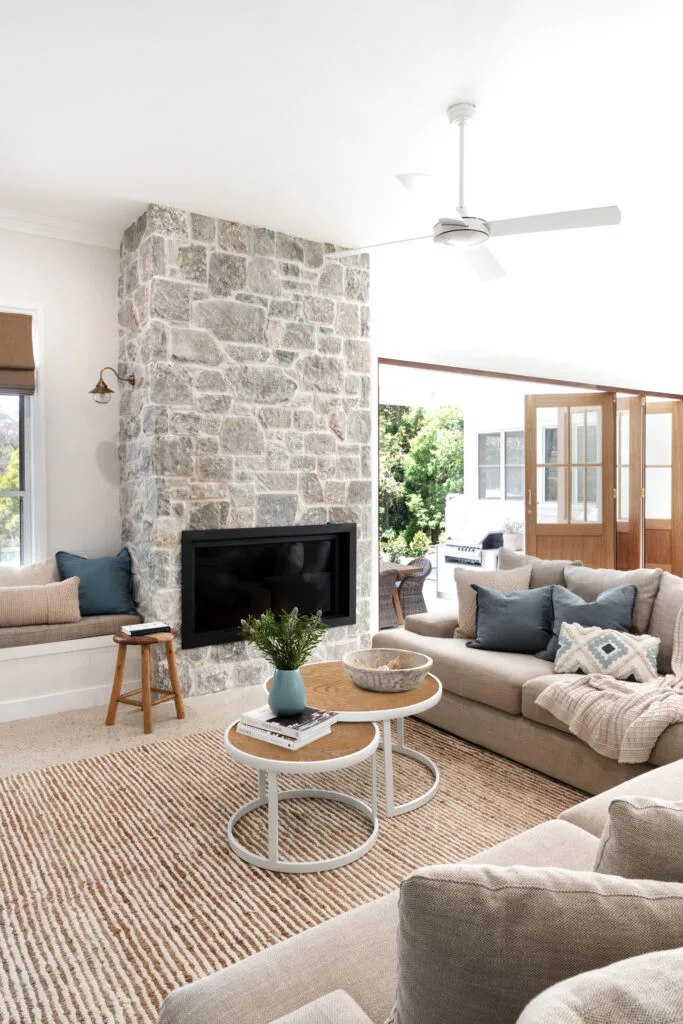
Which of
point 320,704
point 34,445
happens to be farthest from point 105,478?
point 320,704

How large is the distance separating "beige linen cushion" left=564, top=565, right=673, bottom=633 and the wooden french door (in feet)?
11.5

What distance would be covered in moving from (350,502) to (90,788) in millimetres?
2611

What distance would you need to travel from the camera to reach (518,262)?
4.88 meters

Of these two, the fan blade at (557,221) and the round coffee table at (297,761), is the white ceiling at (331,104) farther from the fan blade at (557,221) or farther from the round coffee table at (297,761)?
the round coffee table at (297,761)

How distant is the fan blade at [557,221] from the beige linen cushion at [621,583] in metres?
1.65

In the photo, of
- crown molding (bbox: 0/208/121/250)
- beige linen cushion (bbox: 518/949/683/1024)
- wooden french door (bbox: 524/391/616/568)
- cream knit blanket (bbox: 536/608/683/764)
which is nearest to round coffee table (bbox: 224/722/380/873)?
cream knit blanket (bbox: 536/608/683/764)

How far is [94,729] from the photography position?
379cm

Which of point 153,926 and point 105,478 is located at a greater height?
point 105,478

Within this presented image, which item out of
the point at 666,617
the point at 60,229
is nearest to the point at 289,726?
the point at 666,617

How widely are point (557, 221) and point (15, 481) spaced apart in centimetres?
→ 353

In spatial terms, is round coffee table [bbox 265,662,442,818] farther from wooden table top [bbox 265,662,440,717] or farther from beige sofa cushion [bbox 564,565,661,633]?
beige sofa cushion [bbox 564,565,661,633]

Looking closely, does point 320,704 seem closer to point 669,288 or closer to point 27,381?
point 27,381

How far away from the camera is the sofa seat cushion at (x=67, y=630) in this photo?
3.91 m

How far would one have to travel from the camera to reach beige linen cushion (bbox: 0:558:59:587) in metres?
4.23
